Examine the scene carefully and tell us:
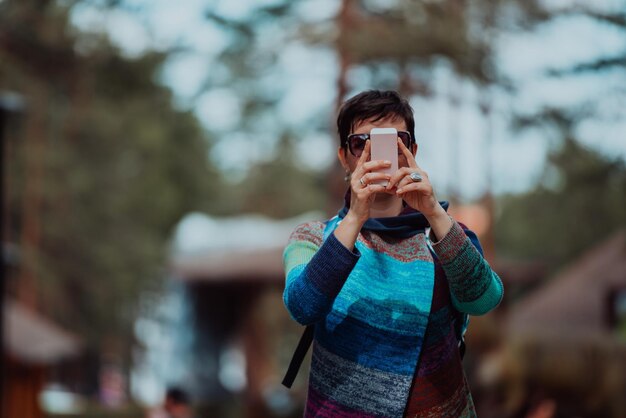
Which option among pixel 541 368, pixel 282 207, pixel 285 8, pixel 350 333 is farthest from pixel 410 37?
pixel 282 207

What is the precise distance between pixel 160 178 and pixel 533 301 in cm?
1940

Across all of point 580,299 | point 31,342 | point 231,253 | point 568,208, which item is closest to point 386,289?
point 231,253

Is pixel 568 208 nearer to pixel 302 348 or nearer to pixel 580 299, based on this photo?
pixel 580 299

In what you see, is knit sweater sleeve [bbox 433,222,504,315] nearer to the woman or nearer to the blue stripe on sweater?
the woman

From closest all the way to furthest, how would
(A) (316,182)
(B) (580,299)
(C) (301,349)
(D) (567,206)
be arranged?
1. (C) (301,349)
2. (D) (567,206)
3. (B) (580,299)
4. (A) (316,182)

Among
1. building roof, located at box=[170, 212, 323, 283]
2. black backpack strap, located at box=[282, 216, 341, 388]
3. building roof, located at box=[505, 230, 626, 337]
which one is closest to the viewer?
black backpack strap, located at box=[282, 216, 341, 388]

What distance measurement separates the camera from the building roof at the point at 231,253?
15164 mm

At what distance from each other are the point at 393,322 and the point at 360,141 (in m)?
0.41

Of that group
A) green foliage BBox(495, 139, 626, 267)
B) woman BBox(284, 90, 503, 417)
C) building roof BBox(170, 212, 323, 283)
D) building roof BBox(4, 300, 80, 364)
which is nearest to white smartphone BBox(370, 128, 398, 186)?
woman BBox(284, 90, 503, 417)

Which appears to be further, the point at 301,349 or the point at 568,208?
the point at 568,208

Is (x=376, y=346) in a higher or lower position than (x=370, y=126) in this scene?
lower

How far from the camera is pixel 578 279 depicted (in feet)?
61.9

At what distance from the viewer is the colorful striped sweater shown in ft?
6.84

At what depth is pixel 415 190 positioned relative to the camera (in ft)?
6.70
